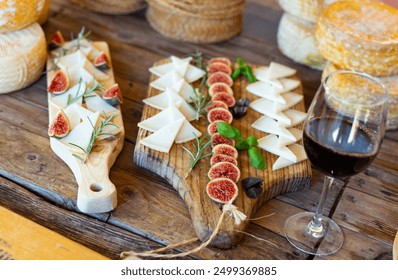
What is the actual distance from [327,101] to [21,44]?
39.1 inches

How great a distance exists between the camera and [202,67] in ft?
6.47

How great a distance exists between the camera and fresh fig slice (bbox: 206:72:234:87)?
1.85 meters

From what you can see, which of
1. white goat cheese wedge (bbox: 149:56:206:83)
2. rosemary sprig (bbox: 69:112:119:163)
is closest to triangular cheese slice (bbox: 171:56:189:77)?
white goat cheese wedge (bbox: 149:56:206:83)

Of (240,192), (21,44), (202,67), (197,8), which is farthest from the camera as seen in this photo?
(197,8)

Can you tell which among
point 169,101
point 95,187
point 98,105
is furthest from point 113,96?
point 95,187

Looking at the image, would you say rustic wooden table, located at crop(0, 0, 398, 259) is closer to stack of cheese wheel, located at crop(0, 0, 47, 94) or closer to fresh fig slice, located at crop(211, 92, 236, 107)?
stack of cheese wheel, located at crop(0, 0, 47, 94)

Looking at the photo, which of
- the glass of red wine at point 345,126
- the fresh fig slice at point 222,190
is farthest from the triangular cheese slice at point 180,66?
the glass of red wine at point 345,126

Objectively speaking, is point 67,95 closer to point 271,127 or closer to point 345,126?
point 271,127

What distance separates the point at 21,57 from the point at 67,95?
188mm

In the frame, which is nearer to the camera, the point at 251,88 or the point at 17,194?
the point at 17,194

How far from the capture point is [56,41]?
1.99m
